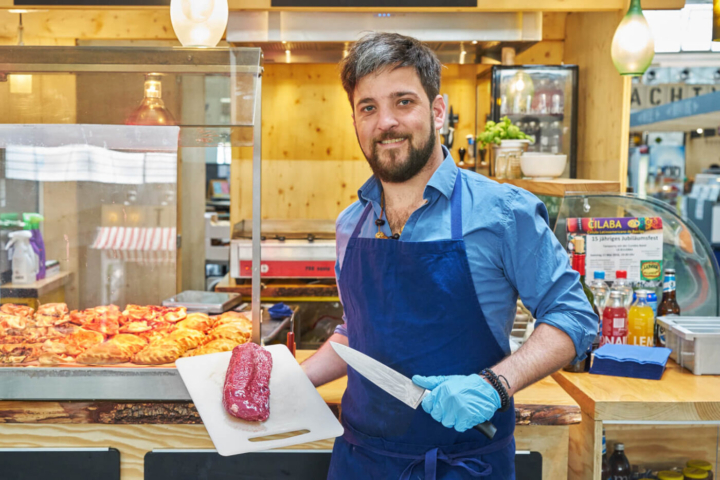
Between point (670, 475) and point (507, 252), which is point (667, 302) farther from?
point (507, 252)

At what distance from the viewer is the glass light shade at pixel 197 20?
195cm

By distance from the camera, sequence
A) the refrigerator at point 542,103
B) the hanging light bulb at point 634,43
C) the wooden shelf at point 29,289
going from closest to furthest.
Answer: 1. the wooden shelf at point 29,289
2. the hanging light bulb at point 634,43
3. the refrigerator at point 542,103

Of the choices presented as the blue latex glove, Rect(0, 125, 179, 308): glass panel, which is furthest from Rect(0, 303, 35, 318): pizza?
the blue latex glove

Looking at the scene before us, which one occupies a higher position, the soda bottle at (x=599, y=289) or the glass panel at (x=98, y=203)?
the glass panel at (x=98, y=203)

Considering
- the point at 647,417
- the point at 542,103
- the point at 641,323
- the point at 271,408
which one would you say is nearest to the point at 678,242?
the point at 641,323

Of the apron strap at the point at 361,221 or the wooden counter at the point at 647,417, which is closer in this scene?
the apron strap at the point at 361,221

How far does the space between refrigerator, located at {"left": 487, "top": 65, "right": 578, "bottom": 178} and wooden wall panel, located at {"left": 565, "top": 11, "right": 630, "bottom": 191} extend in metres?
0.12

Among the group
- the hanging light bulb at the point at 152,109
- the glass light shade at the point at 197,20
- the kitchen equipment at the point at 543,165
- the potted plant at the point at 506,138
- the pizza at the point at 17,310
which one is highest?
the glass light shade at the point at 197,20

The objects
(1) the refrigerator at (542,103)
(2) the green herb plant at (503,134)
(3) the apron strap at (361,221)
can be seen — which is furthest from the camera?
(1) the refrigerator at (542,103)

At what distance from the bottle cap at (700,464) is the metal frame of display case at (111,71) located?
1.75 meters

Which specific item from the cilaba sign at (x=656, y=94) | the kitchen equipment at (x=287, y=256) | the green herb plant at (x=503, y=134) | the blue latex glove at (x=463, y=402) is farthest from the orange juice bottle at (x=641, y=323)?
the cilaba sign at (x=656, y=94)

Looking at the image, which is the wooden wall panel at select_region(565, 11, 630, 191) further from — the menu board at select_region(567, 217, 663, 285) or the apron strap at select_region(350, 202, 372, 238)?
the apron strap at select_region(350, 202, 372, 238)

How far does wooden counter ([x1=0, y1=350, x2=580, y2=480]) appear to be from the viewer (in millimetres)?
1847

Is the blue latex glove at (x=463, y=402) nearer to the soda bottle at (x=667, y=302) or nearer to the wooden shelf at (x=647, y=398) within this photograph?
the wooden shelf at (x=647, y=398)
